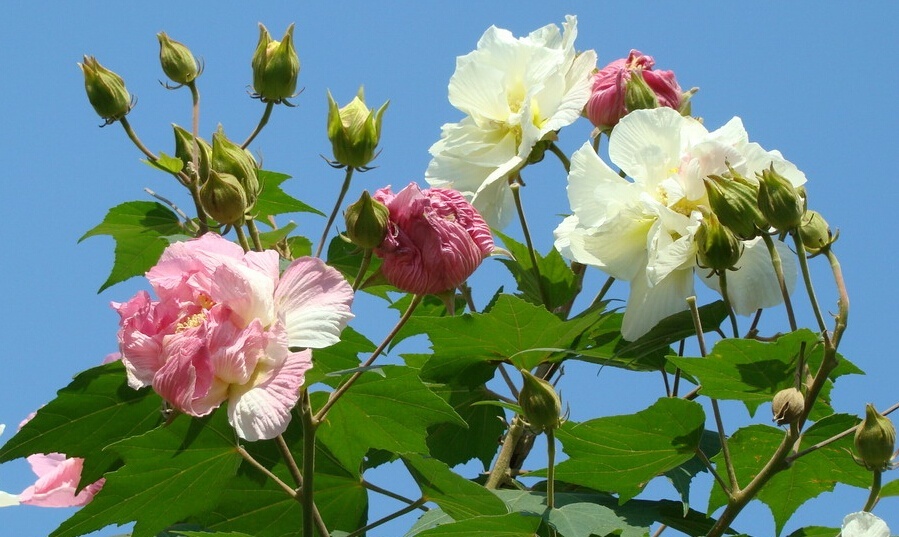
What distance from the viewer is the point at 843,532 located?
152cm

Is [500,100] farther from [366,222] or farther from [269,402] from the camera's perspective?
[269,402]

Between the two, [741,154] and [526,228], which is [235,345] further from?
[741,154]

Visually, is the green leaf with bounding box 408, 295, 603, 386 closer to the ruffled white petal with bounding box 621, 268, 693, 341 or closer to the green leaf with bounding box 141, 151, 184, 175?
the ruffled white petal with bounding box 621, 268, 693, 341

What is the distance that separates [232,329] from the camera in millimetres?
1447

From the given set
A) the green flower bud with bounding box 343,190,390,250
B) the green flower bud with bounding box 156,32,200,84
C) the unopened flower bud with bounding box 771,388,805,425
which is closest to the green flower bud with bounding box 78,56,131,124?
the green flower bud with bounding box 156,32,200,84

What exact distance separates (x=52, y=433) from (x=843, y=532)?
46.9 inches

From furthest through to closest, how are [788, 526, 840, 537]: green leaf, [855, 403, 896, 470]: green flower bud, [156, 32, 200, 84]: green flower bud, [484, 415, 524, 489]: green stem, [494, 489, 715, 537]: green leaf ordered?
[156, 32, 200, 84]: green flower bud, [484, 415, 524, 489]: green stem, [788, 526, 840, 537]: green leaf, [494, 489, 715, 537]: green leaf, [855, 403, 896, 470]: green flower bud

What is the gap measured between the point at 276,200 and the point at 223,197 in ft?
2.65

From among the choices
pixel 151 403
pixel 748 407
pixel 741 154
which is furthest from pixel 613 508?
pixel 151 403

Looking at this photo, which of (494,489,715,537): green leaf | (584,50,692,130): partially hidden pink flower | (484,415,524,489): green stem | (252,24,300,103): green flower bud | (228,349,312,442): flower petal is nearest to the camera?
(228,349,312,442): flower petal

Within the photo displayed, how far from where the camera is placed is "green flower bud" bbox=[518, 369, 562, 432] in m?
1.63

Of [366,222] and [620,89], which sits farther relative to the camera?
[620,89]

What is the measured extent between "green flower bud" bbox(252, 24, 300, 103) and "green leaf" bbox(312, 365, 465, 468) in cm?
75

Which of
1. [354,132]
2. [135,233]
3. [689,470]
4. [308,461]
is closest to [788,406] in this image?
[689,470]
